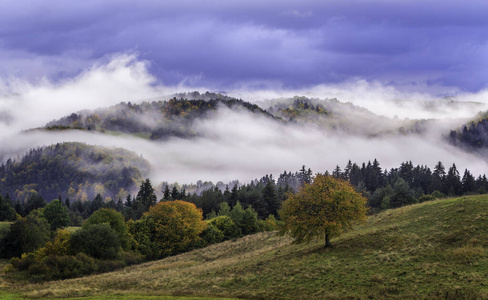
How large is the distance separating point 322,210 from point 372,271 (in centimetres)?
1415

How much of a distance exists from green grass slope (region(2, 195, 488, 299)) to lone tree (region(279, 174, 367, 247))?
2401mm

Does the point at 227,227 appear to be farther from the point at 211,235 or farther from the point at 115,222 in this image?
the point at 115,222

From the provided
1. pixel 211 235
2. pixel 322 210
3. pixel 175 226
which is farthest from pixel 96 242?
pixel 322 210

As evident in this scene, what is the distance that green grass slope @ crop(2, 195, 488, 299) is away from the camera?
30.0 metres

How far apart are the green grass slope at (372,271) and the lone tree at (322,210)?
2401 mm

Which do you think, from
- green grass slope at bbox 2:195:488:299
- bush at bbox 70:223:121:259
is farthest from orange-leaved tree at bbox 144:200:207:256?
A: green grass slope at bbox 2:195:488:299

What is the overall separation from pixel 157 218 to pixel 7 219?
2881 inches

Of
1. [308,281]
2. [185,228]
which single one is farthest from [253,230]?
[308,281]

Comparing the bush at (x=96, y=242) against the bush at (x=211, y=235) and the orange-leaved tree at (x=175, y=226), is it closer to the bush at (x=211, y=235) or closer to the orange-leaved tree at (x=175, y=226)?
the orange-leaved tree at (x=175, y=226)

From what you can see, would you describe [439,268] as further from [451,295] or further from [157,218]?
[157,218]

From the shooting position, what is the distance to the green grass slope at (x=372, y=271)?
30.0 metres

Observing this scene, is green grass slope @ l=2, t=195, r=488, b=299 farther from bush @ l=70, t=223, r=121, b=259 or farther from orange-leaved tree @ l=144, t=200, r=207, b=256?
orange-leaved tree @ l=144, t=200, r=207, b=256

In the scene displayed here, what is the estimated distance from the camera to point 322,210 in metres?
48.6

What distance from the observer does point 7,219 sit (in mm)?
136500
